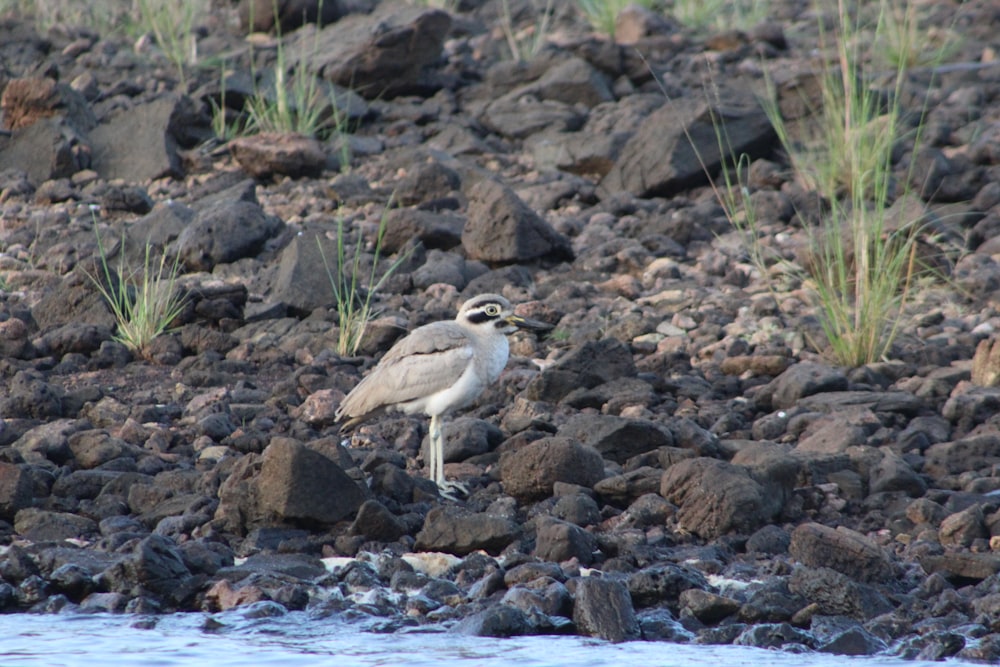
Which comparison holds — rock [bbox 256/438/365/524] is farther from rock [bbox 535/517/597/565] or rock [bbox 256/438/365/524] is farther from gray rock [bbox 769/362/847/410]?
gray rock [bbox 769/362/847/410]

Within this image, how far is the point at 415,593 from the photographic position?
20.9ft

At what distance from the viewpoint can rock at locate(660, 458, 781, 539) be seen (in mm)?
6801

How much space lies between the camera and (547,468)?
7.22 metres

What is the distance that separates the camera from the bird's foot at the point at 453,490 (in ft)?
24.2

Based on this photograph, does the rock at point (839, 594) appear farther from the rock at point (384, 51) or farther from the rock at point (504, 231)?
the rock at point (384, 51)

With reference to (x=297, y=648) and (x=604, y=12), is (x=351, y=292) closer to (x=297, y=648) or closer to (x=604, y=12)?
(x=297, y=648)

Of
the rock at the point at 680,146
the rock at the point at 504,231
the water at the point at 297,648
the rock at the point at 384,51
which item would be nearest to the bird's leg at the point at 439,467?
the water at the point at 297,648

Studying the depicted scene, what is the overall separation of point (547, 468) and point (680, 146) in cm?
570

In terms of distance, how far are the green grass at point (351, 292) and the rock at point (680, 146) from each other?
7.78 feet

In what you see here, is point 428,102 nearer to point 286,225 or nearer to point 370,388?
point 286,225

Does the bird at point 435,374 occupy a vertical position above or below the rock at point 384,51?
below

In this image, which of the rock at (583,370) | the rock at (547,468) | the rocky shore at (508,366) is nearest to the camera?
the rocky shore at (508,366)

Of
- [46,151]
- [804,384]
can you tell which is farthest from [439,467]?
[46,151]

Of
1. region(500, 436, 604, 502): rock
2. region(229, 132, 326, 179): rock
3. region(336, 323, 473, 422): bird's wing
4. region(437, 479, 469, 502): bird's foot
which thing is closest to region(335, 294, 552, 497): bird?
region(336, 323, 473, 422): bird's wing
